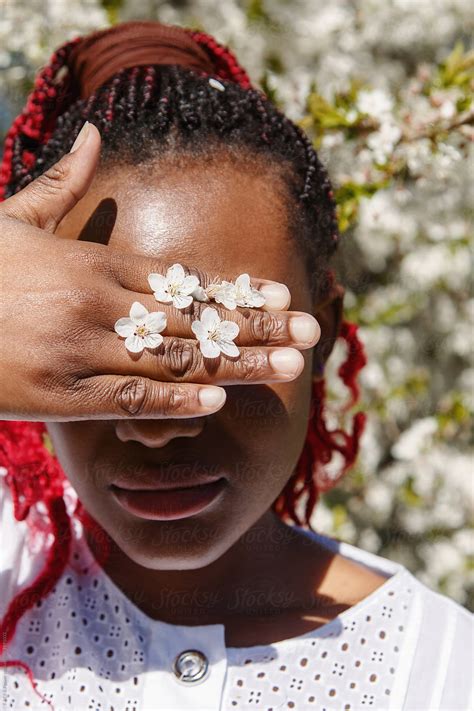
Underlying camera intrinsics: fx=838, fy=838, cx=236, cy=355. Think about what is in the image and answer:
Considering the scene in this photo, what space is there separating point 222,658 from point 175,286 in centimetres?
74

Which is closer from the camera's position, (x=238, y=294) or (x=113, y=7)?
(x=238, y=294)

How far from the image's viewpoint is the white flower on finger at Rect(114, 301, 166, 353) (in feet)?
3.74

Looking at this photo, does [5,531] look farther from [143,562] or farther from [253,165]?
[253,165]

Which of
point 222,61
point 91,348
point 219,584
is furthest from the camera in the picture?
point 222,61

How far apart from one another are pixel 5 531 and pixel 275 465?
0.60 m

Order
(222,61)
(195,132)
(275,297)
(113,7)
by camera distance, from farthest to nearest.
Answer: (113,7), (222,61), (195,132), (275,297)

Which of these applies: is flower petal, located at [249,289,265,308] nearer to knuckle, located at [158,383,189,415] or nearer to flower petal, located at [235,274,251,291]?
flower petal, located at [235,274,251,291]

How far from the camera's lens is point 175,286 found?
118 cm

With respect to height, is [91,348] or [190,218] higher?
[190,218]

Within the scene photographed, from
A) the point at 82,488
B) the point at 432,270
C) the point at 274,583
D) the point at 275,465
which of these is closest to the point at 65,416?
the point at 82,488

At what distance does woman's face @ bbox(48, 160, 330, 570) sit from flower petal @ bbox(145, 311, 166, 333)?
0.15m

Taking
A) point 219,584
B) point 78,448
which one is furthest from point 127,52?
point 219,584

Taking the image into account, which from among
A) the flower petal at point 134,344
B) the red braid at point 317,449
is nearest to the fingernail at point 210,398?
the flower petal at point 134,344

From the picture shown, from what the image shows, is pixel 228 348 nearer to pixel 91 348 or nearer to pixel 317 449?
pixel 91 348
